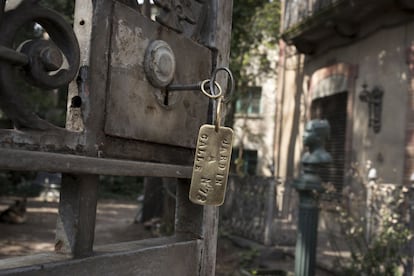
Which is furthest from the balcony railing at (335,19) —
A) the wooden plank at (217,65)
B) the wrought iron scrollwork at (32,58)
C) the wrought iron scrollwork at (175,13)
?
the wrought iron scrollwork at (32,58)

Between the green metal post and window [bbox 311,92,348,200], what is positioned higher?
window [bbox 311,92,348,200]

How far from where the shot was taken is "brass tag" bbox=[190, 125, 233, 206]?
5.53 feet

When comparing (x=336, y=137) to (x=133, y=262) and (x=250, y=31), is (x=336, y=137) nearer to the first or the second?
(x=250, y=31)

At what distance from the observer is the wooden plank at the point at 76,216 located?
1.69m

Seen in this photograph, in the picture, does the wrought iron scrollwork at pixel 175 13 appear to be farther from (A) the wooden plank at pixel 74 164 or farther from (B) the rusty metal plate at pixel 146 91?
(A) the wooden plank at pixel 74 164

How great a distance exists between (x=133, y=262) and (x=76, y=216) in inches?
12.8

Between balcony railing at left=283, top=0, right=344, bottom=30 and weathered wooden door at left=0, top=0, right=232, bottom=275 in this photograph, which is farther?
balcony railing at left=283, top=0, right=344, bottom=30

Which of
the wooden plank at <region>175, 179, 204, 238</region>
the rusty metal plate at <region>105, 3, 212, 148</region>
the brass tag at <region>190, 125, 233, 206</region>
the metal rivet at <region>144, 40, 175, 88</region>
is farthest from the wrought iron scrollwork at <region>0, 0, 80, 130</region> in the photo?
the wooden plank at <region>175, 179, 204, 238</region>

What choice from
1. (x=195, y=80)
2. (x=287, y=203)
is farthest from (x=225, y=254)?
(x=195, y=80)

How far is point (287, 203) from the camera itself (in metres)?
7.40

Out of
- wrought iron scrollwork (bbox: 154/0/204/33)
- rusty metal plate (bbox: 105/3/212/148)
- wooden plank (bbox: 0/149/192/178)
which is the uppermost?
wrought iron scrollwork (bbox: 154/0/204/33)

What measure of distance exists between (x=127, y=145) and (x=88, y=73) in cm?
36

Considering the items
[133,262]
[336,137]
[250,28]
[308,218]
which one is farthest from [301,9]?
[133,262]

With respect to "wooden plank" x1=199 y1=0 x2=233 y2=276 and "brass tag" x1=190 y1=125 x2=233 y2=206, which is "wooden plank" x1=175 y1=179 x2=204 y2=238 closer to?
"wooden plank" x1=199 y1=0 x2=233 y2=276
